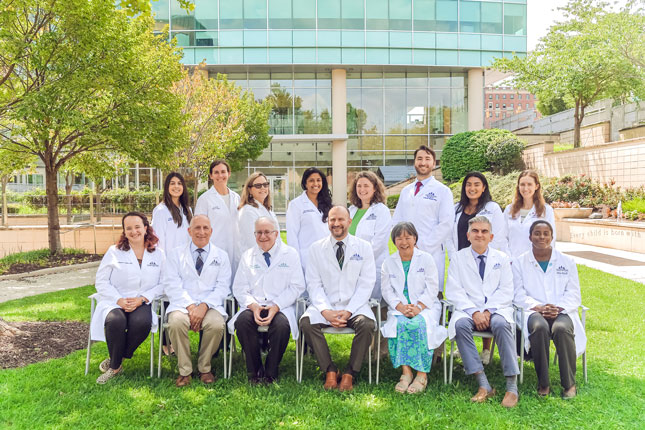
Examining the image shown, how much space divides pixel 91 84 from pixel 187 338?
6907 millimetres

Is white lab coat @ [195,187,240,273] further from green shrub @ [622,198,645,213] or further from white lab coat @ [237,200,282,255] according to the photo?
green shrub @ [622,198,645,213]

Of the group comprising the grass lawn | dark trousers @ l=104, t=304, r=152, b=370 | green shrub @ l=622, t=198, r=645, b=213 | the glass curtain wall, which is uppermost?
the glass curtain wall

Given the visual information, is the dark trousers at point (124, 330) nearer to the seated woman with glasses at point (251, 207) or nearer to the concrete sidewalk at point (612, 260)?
the seated woman with glasses at point (251, 207)

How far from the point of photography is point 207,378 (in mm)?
4258

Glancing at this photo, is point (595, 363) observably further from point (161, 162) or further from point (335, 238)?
point (161, 162)

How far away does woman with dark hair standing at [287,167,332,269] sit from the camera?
508cm

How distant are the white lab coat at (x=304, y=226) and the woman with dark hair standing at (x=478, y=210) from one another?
57.5 inches

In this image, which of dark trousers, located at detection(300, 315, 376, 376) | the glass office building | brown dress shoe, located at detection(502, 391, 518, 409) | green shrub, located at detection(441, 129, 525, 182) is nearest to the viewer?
brown dress shoe, located at detection(502, 391, 518, 409)

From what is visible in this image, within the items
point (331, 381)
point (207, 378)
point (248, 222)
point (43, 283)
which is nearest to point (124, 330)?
point (207, 378)

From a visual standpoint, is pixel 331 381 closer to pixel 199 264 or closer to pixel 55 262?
pixel 199 264

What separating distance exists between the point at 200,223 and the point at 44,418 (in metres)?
2.07

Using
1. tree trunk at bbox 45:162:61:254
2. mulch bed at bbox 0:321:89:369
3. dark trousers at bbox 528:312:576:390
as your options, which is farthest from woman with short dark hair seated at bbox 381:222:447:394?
tree trunk at bbox 45:162:61:254

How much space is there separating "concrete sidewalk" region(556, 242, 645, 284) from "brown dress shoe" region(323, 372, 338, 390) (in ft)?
22.8

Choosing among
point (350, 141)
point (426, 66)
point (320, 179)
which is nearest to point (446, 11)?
point (426, 66)
